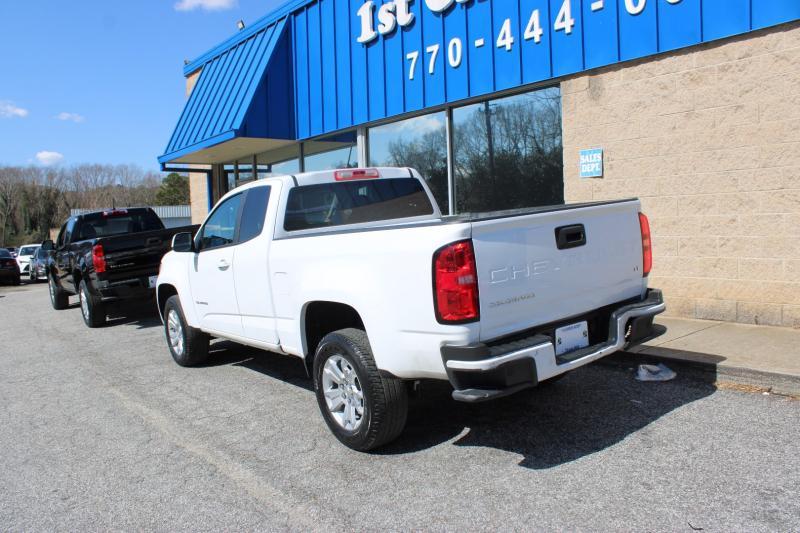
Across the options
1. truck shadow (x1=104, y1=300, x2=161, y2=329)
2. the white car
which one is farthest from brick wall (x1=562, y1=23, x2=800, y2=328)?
the white car

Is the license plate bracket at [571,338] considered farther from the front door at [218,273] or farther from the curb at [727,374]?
the front door at [218,273]

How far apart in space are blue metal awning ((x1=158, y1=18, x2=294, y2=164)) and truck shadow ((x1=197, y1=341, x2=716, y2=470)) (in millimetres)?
A: 8606

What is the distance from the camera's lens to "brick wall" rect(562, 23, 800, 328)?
21.4ft

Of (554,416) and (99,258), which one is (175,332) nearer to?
(99,258)

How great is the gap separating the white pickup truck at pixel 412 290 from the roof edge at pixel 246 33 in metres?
8.90

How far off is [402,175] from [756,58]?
3.89 m

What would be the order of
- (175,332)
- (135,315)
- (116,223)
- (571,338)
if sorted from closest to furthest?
(571,338) → (175,332) → (135,315) → (116,223)

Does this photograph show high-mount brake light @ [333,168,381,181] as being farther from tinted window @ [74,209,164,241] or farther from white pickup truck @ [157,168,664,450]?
tinted window @ [74,209,164,241]

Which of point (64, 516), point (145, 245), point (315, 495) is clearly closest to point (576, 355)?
point (315, 495)

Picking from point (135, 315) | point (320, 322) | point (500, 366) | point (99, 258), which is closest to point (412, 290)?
point (500, 366)

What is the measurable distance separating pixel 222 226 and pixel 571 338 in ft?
11.3

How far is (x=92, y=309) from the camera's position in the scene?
10.2 m

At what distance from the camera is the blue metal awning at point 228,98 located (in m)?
13.1

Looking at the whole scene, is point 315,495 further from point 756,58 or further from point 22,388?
point 756,58
